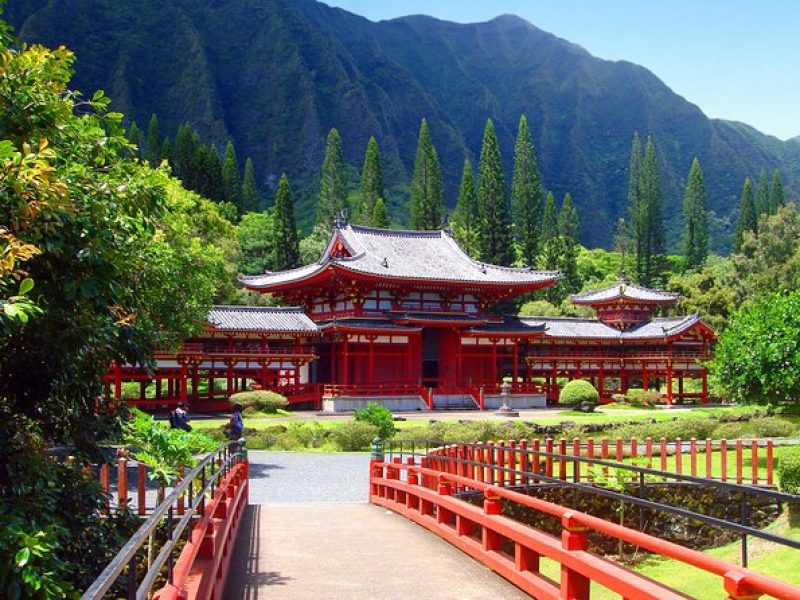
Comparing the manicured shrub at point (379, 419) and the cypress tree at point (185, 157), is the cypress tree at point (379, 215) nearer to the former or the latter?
the cypress tree at point (185, 157)

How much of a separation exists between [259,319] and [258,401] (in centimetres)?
677

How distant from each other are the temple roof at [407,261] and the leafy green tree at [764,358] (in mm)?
21066

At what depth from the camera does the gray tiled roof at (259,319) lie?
3916cm

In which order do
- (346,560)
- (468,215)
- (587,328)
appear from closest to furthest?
(346,560) → (587,328) → (468,215)

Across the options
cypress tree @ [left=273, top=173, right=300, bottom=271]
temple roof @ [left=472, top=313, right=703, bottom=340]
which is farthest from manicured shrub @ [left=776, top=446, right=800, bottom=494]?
cypress tree @ [left=273, top=173, right=300, bottom=271]

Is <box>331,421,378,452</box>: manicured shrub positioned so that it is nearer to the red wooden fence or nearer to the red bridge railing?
the red bridge railing

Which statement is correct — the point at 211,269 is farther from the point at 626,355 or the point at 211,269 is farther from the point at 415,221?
the point at 415,221

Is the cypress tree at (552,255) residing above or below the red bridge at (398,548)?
above

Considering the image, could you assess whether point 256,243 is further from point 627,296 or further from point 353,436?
point 353,436

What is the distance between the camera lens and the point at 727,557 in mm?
15648

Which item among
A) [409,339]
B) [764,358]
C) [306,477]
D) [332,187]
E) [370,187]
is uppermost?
[332,187]

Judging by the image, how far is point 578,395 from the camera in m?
40.8

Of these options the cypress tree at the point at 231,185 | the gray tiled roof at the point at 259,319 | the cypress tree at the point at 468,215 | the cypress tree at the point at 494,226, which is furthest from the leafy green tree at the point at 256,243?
the gray tiled roof at the point at 259,319

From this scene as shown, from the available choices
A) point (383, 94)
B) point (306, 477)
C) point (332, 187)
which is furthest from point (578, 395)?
point (383, 94)
